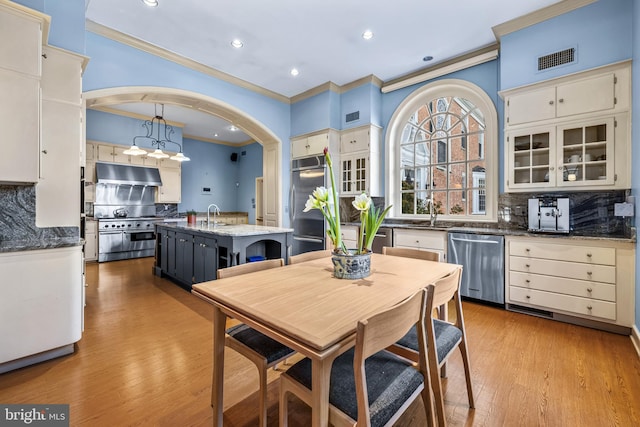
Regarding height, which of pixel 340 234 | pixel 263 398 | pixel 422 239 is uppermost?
pixel 340 234

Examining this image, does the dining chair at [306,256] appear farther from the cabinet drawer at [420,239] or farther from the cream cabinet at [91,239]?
the cream cabinet at [91,239]

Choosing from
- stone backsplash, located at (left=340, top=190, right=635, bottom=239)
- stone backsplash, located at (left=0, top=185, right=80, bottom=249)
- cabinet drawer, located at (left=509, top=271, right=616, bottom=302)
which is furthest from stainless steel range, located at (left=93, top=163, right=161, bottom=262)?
cabinet drawer, located at (left=509, top=271, right=616, bottom=302)

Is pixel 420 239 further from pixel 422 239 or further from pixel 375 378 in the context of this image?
pixel 375 378

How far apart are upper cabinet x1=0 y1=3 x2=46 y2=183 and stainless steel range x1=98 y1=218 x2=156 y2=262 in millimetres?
4673

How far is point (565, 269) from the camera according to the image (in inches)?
111

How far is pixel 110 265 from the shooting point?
564 centimetres

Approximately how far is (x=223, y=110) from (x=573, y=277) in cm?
514

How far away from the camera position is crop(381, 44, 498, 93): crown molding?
3717 millimetres

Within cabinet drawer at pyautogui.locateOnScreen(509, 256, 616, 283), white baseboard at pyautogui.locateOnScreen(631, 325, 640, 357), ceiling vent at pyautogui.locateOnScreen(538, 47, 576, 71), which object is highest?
ceiling vent at pyautogui.locateOnScreen(538, 47, 576, 71)

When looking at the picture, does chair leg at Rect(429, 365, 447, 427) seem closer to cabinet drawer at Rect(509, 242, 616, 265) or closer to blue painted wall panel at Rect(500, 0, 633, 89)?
cabinet drawer at Rect(509, 242, 616, 265)

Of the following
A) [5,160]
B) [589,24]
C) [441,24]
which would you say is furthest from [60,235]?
[589,24]

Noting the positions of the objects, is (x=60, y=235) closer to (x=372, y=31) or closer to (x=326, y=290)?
(x=326, y=290)

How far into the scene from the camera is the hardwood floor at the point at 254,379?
1.61 m

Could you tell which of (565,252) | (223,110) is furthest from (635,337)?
(223,110)
